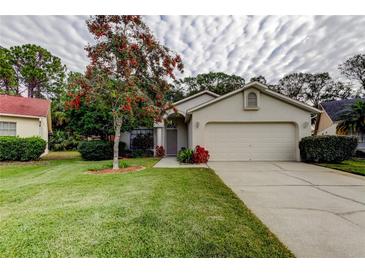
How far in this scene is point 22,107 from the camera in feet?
48.4

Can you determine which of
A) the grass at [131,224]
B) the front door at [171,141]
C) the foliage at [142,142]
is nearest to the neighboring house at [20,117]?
the foliage at [142,142]

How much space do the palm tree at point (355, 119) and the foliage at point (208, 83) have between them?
1840cm

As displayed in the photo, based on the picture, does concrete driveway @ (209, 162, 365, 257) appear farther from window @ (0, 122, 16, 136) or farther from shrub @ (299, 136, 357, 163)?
window @ (0, 122, 16, 136)

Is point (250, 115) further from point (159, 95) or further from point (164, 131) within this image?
point (164, 131)

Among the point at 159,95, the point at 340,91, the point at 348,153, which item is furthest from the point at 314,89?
the point at 159,95

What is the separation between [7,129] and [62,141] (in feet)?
33.3

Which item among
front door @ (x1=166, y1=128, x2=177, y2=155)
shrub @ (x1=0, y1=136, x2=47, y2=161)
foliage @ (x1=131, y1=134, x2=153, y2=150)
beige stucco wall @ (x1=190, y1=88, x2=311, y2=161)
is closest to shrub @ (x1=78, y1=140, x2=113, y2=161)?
shrub @ (x1=0, y1=136, x2=47, y2=161)

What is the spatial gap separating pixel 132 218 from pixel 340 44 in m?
8.79

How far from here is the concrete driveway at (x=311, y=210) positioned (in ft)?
8.82

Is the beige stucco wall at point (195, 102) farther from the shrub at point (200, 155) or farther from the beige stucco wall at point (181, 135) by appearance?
the shrub at point (200, 155)

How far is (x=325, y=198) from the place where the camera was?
15.5 ft

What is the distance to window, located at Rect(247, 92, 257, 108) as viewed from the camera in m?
11.6
